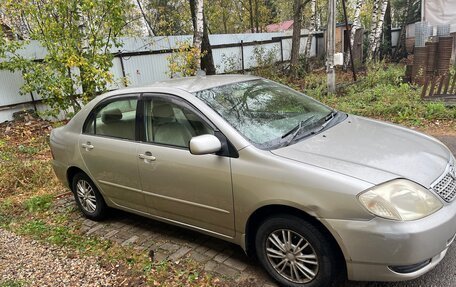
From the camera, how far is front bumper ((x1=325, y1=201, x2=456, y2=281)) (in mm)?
2325

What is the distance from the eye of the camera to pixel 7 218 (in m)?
4.91

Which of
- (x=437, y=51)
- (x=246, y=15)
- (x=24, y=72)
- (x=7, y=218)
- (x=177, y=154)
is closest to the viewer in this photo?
(x=177, y=154)

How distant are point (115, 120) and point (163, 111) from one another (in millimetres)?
762

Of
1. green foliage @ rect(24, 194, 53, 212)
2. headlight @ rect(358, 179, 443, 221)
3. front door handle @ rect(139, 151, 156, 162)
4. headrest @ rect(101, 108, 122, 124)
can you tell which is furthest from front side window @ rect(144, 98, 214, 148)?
green foliage @ rect(24, 194, 53, 212)

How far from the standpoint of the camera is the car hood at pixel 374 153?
2.56 m

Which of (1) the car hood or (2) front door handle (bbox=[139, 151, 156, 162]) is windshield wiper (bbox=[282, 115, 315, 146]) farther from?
(2) front door handle (bbox=[139, 151, 156, 162])

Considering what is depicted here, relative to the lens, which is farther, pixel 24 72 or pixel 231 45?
pixel 231 45

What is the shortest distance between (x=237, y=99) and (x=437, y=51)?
828cm

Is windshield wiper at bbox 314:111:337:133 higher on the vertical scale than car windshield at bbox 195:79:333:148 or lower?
lower

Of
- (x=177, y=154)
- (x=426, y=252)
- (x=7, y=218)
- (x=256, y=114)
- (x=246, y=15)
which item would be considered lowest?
(x=7, y=218)

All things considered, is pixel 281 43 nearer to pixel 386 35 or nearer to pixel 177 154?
pixel 386 35

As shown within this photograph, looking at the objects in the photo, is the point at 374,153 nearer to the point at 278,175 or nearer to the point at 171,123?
the point at 278,175

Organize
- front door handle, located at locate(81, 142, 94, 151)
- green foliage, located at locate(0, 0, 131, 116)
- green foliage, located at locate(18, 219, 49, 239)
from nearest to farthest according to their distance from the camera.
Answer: front door handle, located at locate(81, 142, 94, 151)
green foliage, located at locate(18, 219, 49, 239)
green foliage, located at locate(0, 0, 131, 116)

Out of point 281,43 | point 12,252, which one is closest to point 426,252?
point 12,252
